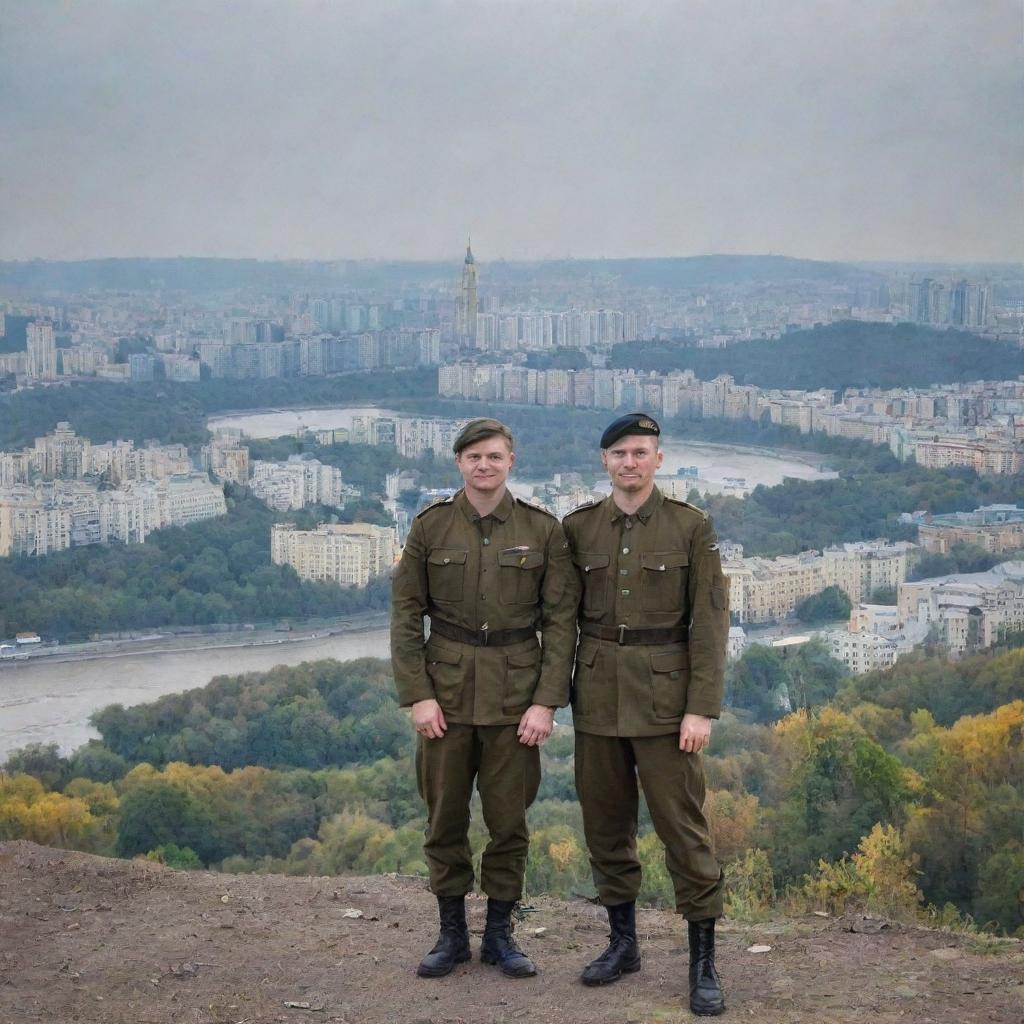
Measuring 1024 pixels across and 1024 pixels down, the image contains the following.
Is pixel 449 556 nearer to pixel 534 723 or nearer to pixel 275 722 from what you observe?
pixel 534 723

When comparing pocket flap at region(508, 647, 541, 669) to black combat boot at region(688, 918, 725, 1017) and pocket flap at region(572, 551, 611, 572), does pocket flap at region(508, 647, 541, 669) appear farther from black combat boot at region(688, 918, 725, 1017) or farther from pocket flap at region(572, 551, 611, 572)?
black combat boot at region(688, 918, 725, 1017)

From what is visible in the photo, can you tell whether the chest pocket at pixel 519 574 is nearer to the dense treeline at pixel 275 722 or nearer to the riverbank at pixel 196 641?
the dense treeline at pixel 275 722

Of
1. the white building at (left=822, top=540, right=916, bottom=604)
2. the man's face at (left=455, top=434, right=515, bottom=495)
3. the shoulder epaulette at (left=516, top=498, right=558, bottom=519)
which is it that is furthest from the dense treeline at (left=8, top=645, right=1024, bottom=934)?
the man's face at (left=455, top=434, right=515, bottom=495)

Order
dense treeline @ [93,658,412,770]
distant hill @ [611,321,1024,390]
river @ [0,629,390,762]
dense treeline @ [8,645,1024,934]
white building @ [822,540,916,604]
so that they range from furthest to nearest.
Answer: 1. distant hill @ [611,321,1024,390]
2. white building @ [822,540,916,604]
3. river @ [0,629,390,762]
4. dense treeline @ [93,658,412,770]
5. dense treeline @ [8,645,1024,934]

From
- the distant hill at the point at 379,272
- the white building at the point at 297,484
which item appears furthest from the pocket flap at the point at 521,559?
the distant hill at the point at 379,272

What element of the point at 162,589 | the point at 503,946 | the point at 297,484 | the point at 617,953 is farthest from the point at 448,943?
the point at 297,484

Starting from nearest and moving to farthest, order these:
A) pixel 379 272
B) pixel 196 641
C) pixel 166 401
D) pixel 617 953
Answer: pixel 617 953 < pixel 196 641 < pixel 166 401 < pixel 379 272

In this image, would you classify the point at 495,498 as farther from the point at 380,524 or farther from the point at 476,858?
the point at 380,524

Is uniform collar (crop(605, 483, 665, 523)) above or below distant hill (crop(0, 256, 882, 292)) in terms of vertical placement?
below
